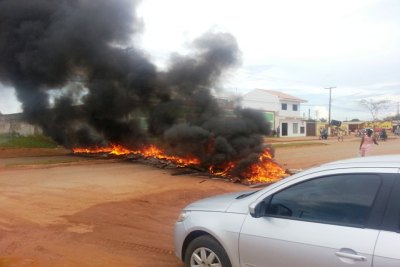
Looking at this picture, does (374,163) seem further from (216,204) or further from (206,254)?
(206,254)

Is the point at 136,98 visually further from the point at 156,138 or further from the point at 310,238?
the point at 310,238

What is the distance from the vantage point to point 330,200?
3354 mm

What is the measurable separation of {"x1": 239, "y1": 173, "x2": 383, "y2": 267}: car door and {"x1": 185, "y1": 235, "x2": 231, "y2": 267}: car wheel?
0.81 ft

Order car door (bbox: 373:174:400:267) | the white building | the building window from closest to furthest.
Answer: car door (bbox: 373:174:400:267)
the white building
the building window

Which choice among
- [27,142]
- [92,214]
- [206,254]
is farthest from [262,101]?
[206,254]

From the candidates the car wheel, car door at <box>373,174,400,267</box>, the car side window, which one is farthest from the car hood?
car door at <box>373,174,400,267</box>

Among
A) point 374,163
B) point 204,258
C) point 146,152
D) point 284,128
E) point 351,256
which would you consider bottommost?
point 204,258

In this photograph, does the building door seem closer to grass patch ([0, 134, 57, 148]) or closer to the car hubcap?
grass patch ([0, 134, 57, 148])

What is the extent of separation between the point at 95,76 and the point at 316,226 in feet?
65.2

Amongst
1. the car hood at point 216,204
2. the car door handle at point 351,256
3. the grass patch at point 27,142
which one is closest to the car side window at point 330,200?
the car door handle at point 351,256

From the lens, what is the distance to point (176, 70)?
19.8m

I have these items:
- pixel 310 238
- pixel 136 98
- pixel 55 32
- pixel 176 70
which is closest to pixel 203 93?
pixel 176 70

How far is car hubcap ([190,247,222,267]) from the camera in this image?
397cm

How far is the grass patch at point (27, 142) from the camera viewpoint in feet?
88.3
